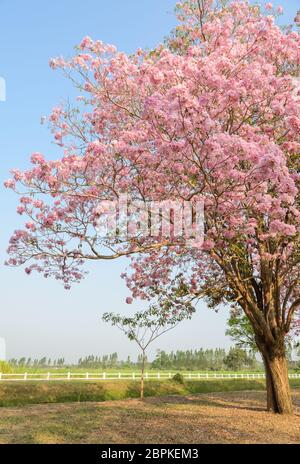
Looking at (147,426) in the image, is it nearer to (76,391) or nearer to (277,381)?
Result: (277,381)

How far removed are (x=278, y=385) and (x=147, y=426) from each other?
5270mm

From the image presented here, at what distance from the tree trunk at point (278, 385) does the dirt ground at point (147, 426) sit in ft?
1.44

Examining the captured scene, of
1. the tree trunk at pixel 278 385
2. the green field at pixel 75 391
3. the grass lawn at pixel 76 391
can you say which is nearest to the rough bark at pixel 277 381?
the tree trunk at pixel 278 385

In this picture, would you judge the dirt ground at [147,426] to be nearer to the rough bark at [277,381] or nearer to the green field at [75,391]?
the rough bark at [277,381]

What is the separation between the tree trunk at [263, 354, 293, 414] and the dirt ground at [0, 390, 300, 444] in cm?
44

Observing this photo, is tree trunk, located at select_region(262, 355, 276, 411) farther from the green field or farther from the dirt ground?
the green field

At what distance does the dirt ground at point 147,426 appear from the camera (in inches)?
347

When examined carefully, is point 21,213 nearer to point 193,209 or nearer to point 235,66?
point 193,209

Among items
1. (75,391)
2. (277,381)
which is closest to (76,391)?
(75,391)

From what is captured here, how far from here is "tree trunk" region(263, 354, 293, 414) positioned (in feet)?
43.3

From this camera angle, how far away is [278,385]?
13.3 meters

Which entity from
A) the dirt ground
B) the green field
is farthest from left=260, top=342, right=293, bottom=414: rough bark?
the green field
